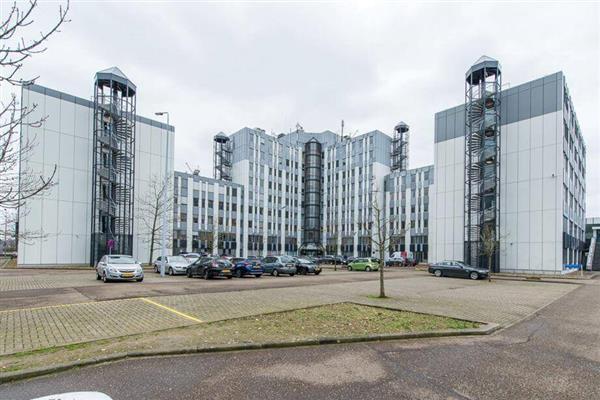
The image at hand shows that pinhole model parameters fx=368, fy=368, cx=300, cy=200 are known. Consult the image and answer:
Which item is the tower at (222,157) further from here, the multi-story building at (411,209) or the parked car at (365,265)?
the parked car at (365,265)

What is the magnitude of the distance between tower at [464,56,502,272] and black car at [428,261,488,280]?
10.9 meters

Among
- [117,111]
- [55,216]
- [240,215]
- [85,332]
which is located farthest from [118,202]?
[85,332]

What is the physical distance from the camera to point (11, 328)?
778 cm

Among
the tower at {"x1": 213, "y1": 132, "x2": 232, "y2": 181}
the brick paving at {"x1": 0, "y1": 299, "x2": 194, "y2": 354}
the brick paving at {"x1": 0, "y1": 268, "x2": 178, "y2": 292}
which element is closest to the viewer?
the brick paving at {"x1": 0, "y1": 299, "x2": 194, "y2": 354}

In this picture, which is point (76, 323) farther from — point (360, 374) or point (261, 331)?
point (360, 374)

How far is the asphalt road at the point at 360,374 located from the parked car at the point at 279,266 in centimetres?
2083

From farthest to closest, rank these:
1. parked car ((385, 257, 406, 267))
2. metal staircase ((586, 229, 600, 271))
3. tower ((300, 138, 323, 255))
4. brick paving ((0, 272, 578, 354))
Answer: tower ((300, 138, 323, 255)) → parked car ((385, 257, 406, 267)) → metal staircase ((586, 229, 600, 271)) → brick paving ((0, 272, 578, 354))

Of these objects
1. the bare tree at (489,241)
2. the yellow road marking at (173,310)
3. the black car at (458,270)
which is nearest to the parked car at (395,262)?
the bare tree at (489,241)

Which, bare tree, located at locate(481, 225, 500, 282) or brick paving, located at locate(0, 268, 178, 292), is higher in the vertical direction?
bare tree, located at locate(481, 225, 500, 282)

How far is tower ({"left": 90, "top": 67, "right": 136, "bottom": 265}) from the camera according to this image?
3831cm

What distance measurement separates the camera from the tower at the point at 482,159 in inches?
1508

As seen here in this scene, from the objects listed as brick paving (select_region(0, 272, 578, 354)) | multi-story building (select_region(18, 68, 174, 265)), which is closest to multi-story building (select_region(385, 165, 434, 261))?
multi-story building (select_region(18, 68, 174, 265))

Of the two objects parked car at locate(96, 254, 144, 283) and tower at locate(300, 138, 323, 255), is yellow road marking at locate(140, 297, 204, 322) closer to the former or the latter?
parked car at locate(96, 254, 144, 283)

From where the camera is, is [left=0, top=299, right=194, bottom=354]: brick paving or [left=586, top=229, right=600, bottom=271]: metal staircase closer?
[left=0, top=299, right=194, bottom=354]: brick paving
